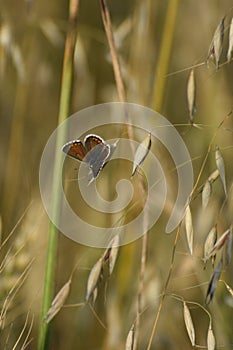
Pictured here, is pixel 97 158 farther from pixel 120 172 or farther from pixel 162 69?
pixel 120 172

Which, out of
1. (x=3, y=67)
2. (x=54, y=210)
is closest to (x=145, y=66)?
(x=3, y=67)

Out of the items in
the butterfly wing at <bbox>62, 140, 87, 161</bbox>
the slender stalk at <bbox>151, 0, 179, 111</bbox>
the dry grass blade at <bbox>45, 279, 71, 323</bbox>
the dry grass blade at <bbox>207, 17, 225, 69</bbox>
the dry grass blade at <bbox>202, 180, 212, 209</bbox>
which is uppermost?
the slender stalk at <bbox>151, 0, 179, 111</bbox>

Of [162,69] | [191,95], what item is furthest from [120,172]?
[191,95]

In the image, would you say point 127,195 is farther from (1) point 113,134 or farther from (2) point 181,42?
(2) point 181,42

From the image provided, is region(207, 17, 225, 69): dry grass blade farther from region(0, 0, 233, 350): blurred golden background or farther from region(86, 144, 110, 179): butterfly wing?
region(86, 144, 110, 179): butterfly wing

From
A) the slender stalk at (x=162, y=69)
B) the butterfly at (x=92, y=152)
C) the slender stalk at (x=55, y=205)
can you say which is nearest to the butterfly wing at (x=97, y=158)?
the butterfly at (x=92, y=152)

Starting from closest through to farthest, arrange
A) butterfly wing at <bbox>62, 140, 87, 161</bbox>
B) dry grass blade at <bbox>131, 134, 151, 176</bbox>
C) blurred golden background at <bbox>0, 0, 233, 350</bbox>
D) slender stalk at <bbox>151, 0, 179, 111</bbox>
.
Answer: butterfly wing at <bbox>62, 140, 87, 161</bbox> < dry grass blade at <bbox>131, 134, 151, 176</bbox> < blurred golden background at <bbox>0, 0, 233, 350</bbox> < slender stalk at <bbox>151, 0, 179, 111</bbox>

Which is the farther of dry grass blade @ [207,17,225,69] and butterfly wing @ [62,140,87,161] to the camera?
dry grass blade @ [207,17,225,69]

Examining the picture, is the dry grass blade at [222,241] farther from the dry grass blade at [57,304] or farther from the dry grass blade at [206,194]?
the dry grass blade at [57,304]

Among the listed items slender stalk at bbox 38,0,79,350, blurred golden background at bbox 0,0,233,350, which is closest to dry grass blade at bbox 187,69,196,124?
blurred golden background at bbox 0,0,233,350
